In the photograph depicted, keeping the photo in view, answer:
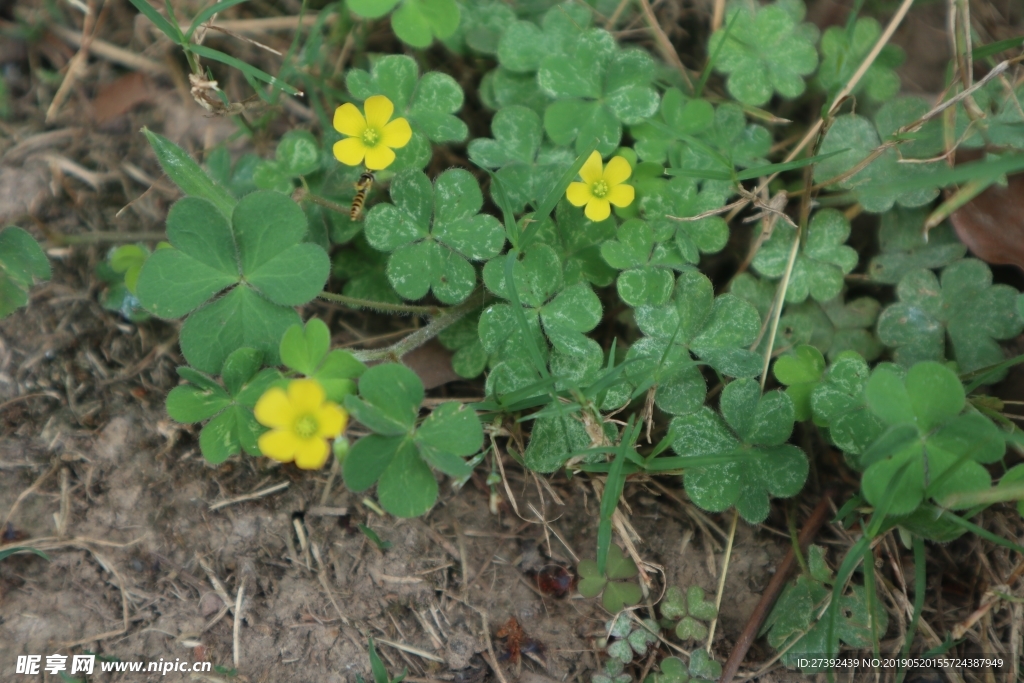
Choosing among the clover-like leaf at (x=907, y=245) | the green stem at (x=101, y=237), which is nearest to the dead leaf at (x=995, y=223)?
the clover-like leaf at (x=907, y=245)

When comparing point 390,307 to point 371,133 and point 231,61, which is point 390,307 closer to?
point 371,133

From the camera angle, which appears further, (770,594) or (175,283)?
(770,594)

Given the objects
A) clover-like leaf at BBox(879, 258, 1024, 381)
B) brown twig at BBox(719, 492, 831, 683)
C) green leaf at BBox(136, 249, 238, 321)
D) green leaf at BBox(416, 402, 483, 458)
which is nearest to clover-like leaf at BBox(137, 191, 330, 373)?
green leaf at BBox(136, 249, 238, 321)

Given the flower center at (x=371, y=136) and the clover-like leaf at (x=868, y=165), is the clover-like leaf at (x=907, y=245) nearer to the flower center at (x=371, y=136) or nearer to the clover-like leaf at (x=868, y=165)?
the clover-like leaf at (x=868, y=165)

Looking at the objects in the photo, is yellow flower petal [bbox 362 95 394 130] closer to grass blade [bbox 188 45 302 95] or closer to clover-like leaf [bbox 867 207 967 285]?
grass blade [bbox 188 45 302 95]

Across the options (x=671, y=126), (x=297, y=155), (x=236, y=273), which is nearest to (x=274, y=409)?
(x=236, y=273)

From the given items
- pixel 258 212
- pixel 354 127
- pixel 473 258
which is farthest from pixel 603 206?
pixel 258 212

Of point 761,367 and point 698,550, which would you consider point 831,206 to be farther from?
point 698,550
